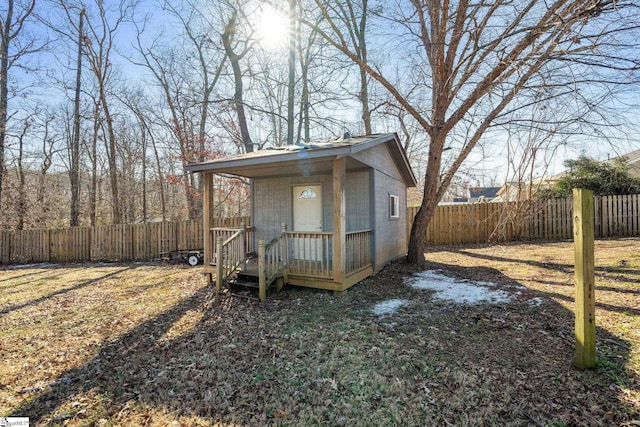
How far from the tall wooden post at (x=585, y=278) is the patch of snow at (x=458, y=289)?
2437 mm

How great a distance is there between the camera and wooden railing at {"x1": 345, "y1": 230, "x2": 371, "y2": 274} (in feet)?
22.3

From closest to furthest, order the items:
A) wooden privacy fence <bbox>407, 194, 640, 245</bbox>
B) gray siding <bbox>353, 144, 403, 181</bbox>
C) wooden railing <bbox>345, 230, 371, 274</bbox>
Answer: wooden railing <bbox>345, 230, 371, 274</bbox>
gray siding <bbox>353, 144, 403, 181</bbox>
wooden privacy fence <bbox>407, 194, 640, 245</bbox>

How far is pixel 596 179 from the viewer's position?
13773 millimetres

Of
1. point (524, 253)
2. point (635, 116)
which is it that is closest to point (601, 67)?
point (635, 116)

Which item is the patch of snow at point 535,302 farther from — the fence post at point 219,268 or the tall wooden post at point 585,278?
the fence post at point 219,268

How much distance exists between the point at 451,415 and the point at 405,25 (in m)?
9.14

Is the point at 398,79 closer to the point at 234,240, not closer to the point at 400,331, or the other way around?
the point at 234,240

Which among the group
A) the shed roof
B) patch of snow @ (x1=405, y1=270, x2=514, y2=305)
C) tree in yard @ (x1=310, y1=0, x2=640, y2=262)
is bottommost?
patch of snow @ (x1=405, y1=270, x2=514, y2=305)

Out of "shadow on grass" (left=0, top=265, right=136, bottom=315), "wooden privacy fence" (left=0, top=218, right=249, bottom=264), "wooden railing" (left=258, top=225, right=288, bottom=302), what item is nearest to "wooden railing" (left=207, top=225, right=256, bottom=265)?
"wooden railing" (left=258, top=225, right=288, bottom=302)

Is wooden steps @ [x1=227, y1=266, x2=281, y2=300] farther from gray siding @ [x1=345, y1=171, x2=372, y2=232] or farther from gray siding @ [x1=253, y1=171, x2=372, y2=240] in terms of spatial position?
gray siding @ [x1=345, y1=171, x2=372, y2=232]

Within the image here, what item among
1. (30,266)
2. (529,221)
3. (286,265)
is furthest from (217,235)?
(529,221)

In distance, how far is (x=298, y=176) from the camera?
8742mm

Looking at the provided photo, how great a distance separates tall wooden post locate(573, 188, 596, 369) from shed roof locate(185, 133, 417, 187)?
3.52 m

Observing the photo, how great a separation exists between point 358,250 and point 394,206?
11.3ft
